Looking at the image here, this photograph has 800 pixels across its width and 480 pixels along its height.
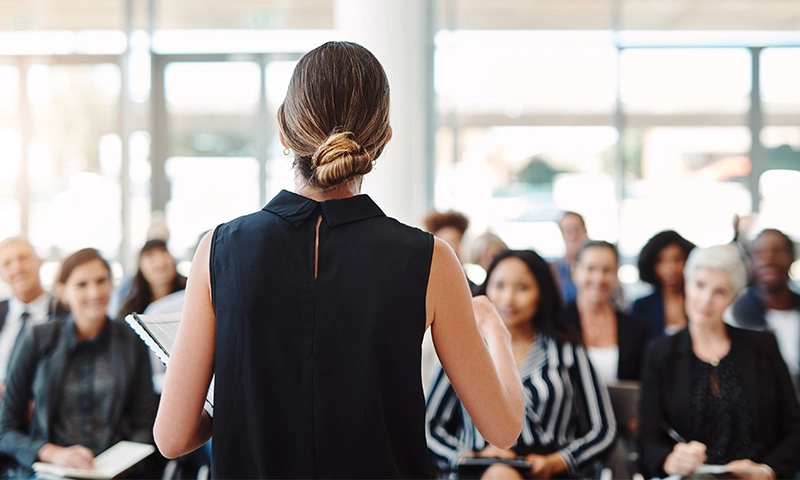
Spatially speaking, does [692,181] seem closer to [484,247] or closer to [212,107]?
[484,247]

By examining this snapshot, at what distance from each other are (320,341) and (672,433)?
94.5 inches

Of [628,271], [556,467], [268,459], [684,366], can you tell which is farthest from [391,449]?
[628,271]

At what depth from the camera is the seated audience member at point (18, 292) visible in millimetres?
4234

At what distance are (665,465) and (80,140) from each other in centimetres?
667

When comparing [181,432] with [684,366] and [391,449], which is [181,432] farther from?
[684,366]

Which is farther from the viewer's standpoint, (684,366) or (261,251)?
(684,366)

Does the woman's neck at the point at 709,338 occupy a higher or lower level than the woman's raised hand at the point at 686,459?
higher

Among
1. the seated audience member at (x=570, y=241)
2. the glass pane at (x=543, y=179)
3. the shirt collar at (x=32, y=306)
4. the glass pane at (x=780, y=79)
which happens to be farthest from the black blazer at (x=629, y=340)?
the glass pane at (x=780, y=79)

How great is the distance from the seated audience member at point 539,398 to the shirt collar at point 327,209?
2094mm

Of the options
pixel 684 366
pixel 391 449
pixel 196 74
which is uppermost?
pixel 196 74

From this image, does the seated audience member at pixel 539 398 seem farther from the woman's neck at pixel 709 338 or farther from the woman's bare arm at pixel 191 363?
the woman's bare arm at pixel 191 363

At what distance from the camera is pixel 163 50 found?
26.1ft

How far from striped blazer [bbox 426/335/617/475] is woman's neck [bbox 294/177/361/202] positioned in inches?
83.8

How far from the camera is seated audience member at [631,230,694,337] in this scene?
4617 mm
